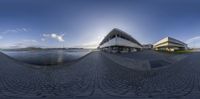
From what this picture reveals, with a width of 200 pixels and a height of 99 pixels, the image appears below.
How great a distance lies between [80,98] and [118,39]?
1944 centimetres

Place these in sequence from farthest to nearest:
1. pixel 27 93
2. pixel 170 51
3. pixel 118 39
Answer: pixel 118 39 → pixel 170 51 → pixel 27 93

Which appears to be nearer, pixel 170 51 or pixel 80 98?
pixel 80 98

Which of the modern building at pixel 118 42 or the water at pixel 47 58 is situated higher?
the modern building at pixel 118 42

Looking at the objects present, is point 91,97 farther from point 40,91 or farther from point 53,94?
point 40,91

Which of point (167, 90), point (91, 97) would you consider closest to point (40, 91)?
point (91, 97)

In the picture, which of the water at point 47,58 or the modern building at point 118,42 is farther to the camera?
the modern building at point 118,42

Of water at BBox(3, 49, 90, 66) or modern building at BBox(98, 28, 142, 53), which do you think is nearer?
water at BBox(3, 49, 90, 66)

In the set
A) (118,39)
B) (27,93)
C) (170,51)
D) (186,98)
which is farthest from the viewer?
(118,39)

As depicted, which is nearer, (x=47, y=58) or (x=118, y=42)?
(x=47, y=58)

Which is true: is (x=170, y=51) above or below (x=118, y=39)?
below

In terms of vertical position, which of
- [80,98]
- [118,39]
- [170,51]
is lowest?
[80,98]

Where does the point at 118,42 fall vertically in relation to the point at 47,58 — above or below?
above

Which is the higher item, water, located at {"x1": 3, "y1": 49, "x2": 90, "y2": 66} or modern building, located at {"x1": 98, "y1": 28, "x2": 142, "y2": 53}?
modern building, located at {"x1": 98, "y1": 28, "x2": 142, "y2": 53}

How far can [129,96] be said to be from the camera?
352cm
